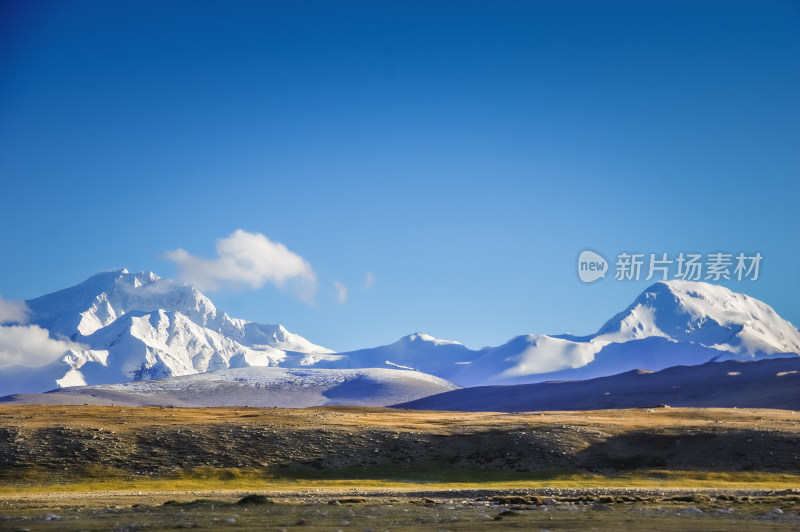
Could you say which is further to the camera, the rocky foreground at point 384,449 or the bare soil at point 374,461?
the rocky foreground at point 384,449

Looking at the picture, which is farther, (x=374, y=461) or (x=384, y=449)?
(x=384, y=449)

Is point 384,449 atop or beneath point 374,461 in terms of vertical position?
Result: atop

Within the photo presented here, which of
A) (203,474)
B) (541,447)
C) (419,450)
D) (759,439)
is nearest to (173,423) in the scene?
(203,474)

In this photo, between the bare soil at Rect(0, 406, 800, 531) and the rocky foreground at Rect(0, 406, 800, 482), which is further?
the rocky foreground at Rect(0, 406, 800, 482)

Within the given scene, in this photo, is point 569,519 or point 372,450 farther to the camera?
point 372,450

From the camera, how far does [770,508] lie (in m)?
37.9

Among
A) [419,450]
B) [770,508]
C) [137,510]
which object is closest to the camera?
[770,508]

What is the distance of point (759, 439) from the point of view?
79.2 m

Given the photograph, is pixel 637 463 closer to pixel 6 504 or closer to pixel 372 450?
pixel 372 450

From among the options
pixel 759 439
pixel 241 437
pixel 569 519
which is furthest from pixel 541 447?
pixel 569 519

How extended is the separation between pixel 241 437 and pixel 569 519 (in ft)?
182

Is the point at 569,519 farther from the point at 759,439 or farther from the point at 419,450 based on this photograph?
the point at 759,439

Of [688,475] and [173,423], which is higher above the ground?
[173,423]

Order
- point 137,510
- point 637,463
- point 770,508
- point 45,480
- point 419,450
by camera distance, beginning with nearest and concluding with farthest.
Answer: point 770,508 → point 137,510 → point 45,480 → point 637,463 → point 419,450
